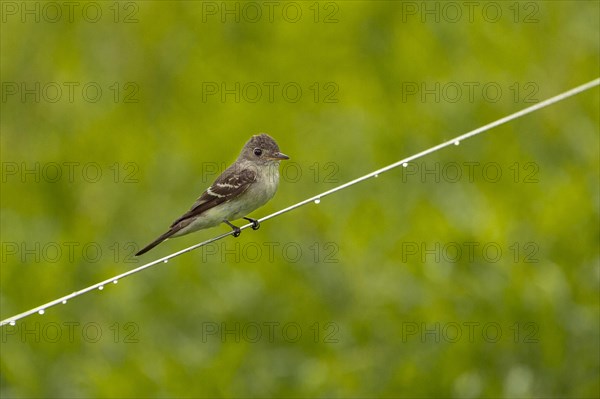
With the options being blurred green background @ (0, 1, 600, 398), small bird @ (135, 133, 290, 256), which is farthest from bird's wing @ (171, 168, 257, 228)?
blurred green background @ (0, 1, 600, 398)

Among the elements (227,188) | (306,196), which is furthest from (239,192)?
(306,196)

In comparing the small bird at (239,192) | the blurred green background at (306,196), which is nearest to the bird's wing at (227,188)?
the small bird at (239,192)

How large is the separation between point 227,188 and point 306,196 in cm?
358

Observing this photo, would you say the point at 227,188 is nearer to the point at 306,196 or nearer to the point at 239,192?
the point at 239,192

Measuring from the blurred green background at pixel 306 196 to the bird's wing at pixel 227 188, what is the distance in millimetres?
1114

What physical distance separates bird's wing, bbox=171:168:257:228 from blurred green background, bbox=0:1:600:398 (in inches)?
43.8

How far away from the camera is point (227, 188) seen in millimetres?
7566

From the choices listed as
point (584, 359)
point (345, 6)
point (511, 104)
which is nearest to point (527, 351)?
point (584, 359)

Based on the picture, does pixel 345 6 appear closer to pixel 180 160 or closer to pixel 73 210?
pixel 180 160

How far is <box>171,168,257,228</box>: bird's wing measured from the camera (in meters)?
7.48

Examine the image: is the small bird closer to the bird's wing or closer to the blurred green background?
the bird's wing

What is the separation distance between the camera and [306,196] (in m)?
11.1

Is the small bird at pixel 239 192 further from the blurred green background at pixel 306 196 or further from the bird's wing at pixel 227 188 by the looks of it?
the blurred green background at pixel 306 196

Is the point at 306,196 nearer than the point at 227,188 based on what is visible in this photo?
No
